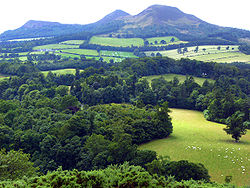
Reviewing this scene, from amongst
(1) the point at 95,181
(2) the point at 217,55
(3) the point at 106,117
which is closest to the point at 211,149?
(3) the point at 106,117

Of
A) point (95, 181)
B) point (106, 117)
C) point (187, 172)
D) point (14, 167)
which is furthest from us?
point (106, 117)

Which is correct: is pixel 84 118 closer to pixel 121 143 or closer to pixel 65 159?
pixel 65 159

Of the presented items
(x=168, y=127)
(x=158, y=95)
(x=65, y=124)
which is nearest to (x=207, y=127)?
(x=168, y=127)

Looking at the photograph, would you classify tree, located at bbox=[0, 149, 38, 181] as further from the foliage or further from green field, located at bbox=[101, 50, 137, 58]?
green field, located at bbox=[101, 50, 137, 58]

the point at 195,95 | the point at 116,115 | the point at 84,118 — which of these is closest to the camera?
the point at 84,118

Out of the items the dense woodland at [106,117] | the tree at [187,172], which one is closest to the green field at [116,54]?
the dense woodland at [106,117]

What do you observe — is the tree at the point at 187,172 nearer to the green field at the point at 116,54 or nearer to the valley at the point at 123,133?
the valley at the point at 123,133

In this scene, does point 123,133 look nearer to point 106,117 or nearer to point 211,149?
point 211,149

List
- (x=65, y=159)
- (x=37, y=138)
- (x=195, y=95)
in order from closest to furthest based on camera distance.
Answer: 1. (x=65, y=159)
2. (x=37, y=138)
3. (x=195, y=95)
